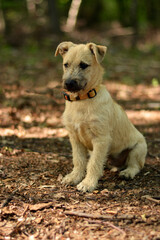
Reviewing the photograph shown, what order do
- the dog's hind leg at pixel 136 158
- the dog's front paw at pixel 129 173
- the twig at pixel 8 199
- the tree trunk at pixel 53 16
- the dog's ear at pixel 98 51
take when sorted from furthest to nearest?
the tree trunk at pixel 53 16 < the dog's hind leg at pixel 136 158 < the dog's front paw at pixel 129 173 < the dog's ear at pixel 98 51 < the twig at pixel 8 199

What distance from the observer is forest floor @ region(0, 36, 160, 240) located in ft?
11.2

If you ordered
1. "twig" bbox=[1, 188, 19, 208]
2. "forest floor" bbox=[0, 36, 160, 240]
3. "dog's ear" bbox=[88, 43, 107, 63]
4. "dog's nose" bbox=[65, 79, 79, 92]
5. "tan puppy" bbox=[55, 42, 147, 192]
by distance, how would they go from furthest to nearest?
"dog's ear" bbox=[88, 43, 107, 63]
"tan puppy" bbox=[55, 42, 147, 192]
"dog's nose" bbox=[65, 79, 79, 92]
"twig" bbox=[1, 188, 19, 208]
"forest floor" bbox=[0, 36, 160, 240]

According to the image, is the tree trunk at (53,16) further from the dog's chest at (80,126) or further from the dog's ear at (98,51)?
the dog's chest at (80,126)

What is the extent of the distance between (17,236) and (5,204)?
27.3 inches

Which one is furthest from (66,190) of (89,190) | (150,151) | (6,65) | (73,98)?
(6,65)

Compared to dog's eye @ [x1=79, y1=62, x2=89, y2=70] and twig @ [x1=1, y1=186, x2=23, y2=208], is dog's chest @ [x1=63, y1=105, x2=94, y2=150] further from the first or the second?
twig @ [x1=1, y1=186, x2=23, y2=208]

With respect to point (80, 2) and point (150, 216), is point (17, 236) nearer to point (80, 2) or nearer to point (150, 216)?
point (150, 216)

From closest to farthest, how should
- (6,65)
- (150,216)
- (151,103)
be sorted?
(150,216) < (151,103) < (6,65)

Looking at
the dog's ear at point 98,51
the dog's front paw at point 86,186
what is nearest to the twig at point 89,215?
the dog's front paw at point 86,186

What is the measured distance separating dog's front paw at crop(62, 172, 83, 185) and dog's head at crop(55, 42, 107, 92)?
5.10 feet

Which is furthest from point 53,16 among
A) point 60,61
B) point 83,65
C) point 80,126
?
point 80,126

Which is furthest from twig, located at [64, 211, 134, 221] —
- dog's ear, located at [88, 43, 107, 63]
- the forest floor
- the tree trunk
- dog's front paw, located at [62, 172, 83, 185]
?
the tree trunk

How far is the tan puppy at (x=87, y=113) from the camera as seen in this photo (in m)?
4.57

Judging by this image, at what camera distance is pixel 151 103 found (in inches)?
407
